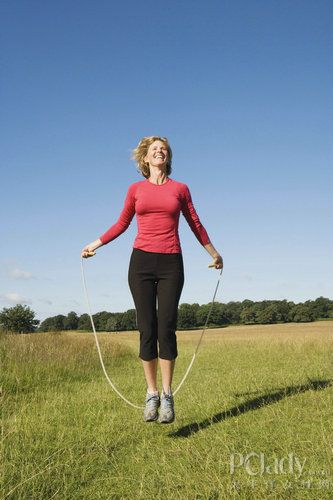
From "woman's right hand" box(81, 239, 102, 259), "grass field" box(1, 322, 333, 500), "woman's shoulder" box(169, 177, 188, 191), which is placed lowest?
"grass field" box(1, 322, 333, 500)

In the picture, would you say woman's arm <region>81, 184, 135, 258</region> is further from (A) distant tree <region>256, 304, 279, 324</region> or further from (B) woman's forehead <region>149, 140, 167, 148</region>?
(A) distant tree <region>256, 304, 279, 324</region>

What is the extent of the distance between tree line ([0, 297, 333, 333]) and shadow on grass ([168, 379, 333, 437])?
58.0 meters

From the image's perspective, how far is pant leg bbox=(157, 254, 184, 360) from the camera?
467 centimetres

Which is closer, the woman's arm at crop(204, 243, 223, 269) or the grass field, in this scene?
the grass field

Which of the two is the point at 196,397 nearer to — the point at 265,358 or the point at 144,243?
the point at 144,243

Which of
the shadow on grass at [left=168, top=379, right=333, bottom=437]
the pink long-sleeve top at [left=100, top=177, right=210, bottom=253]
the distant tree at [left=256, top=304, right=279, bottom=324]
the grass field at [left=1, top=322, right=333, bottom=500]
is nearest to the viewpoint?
the grass field at [left=1, top=322, right=333, bottom=500]

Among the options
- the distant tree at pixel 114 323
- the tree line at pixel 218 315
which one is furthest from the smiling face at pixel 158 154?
the distant tree at pixel 114 323

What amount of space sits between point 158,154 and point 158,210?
67 cm

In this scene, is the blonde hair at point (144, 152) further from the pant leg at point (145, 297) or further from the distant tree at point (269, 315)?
the distant tree at point (269, 315)

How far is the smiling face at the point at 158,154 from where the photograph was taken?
495 centimetres

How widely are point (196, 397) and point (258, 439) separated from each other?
225 cm

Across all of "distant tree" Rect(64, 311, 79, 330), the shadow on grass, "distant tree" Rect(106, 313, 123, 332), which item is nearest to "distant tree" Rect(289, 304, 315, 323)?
"distant tree" Rect(106, 313, 123, 332)

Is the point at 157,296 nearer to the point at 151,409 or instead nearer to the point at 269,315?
the point at 151,409

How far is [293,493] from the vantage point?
2.95 metres
